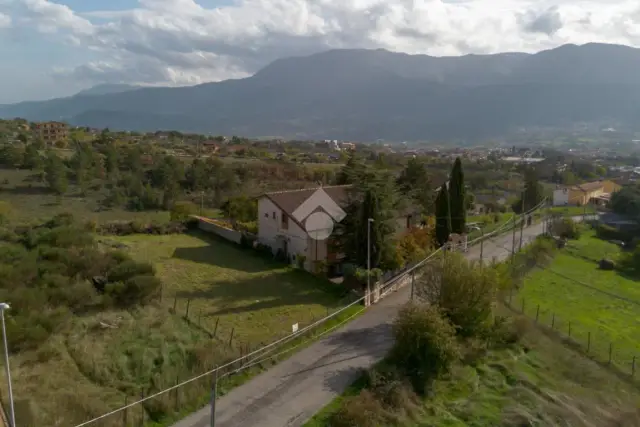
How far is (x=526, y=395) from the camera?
17.9 metres

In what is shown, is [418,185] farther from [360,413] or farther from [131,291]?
[360,413]

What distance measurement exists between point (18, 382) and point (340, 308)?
12623 mm

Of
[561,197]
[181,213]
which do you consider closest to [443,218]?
[181,213]

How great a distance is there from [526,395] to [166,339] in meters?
13.0

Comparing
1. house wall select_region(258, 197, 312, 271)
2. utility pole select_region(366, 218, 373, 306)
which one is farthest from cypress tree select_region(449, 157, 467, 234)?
utility pole select_region(366, 218, 373, 306)

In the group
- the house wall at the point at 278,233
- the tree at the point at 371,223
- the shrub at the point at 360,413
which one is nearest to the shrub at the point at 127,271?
the house wall at the point at 278,233

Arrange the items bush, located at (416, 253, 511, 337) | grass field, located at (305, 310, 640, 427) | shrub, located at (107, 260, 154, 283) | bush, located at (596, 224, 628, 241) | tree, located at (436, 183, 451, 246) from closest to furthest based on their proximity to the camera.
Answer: grass field, located at (305, 310, 640, 427) → bush, located at (416, 253, 511, 337) → shrub, located at (107, 260, 154, 283) → tree, located at (436, 183, 451, 246) → bush, located at (596, 224, 628, 241)

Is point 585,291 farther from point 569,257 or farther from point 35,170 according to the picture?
point 35,170

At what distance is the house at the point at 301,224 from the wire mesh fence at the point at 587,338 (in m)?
9.06

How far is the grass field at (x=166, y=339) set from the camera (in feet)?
46.7

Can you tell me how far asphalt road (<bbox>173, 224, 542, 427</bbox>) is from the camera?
1443cm

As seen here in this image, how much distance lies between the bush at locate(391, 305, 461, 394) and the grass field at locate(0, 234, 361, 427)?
182 inches

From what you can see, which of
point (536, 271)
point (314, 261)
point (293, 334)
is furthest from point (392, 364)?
point (536, 271)

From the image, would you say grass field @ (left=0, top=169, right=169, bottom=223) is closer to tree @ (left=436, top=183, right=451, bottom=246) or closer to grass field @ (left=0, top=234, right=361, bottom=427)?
grass field @ (left=0, top=234, right=361, bottom=427)
